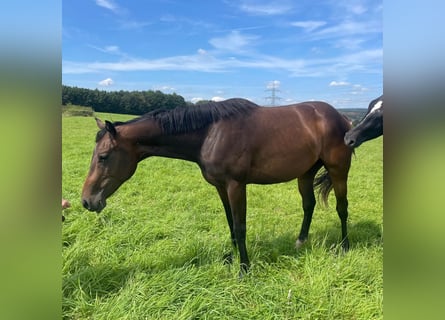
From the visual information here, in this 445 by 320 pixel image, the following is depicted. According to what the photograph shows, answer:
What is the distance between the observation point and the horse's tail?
4.01 meters

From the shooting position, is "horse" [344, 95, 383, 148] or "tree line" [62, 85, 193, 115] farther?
"tree line" [62, 85, 193, 115]

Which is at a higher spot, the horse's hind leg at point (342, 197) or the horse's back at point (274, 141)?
the horse's back at point (274, 141)

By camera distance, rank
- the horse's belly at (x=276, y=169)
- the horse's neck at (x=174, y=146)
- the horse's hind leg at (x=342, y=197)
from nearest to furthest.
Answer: the horse's neck at (x=174, y=146) → the horse's belly at (x=276, y=169) → the horse's hind leg at (x=342, y=197)

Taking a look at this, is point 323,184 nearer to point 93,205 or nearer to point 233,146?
point 233,146

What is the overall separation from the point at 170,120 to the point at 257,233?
1853 mm

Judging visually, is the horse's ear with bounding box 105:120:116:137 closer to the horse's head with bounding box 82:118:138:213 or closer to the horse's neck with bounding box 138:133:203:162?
the horse's head with bounding box 82:118:138:213

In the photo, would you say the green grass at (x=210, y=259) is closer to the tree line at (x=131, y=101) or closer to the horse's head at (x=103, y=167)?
the tree line at (x=131, y=101)

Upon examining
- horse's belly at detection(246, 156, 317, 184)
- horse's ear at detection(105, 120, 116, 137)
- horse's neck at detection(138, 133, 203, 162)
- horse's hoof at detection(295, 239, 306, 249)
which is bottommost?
horse's hoof at detection(295, 239, 306, 249)

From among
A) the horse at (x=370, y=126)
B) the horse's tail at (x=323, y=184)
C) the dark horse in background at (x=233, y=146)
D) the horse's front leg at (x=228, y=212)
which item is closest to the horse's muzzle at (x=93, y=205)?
the dark horse in background at (x=233, y=146)

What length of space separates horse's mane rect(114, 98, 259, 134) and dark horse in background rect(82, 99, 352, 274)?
10 mm

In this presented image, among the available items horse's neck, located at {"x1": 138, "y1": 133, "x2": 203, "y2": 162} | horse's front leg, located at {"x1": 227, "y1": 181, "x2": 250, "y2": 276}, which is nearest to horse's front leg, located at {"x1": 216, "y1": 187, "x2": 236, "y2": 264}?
horse's front leg, located at {"x1": 227, "y1": 181, "x2": 250, "y2": 276}

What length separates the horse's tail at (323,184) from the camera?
13.1ft

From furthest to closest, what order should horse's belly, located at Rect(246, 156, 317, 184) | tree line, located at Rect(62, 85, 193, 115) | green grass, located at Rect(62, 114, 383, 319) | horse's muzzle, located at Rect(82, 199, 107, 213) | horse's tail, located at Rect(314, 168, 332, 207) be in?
horse's tail, located at Rect(314, 168, 332, 207), tree line, located at Rect(62, 85, 193, 115), horse's belly, located at Rect(246, 156, 317, 184), horse's muzzle, located at Rect(82, 199, 107, 213), green grass, located at Rect(62, 114, 383, 319)

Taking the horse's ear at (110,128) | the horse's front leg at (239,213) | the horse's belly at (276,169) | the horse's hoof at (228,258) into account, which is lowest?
the horse's hoof at (228,258)
